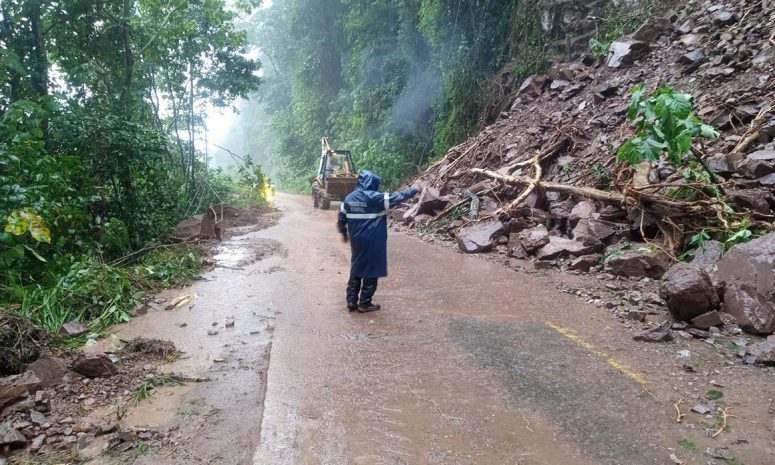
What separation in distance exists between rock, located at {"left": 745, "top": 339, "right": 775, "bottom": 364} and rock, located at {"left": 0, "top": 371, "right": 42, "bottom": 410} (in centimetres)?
555

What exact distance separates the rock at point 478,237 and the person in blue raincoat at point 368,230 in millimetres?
3159

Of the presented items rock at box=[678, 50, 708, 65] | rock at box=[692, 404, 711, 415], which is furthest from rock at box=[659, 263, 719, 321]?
rock at box=[678, 50, 708, 65]

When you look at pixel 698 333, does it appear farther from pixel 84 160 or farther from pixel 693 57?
pixel 84 160

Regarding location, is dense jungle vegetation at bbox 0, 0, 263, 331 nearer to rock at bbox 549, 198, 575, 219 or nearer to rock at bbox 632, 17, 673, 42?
rock at bbox 549, 198, 575, 219

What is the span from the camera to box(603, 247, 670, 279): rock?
5.76 meters

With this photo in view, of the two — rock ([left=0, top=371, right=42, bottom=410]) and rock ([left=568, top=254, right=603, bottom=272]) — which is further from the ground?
rock ([left=568, top=254, right=603, bottom=272])

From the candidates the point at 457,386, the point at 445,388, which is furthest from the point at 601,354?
the point at 445,388

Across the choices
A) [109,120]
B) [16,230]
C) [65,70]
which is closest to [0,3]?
[65,70]

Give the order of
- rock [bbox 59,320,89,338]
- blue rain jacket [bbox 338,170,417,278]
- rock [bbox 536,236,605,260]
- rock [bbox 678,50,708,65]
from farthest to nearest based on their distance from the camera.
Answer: rock [bbox 678,50,708,65], rock [bbox 536,236,605,260], blue rain jacket [bbox 338,170,417,278], rock [bbox 59,320,89,338]

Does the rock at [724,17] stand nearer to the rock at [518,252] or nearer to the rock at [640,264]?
the rock at [640,264]

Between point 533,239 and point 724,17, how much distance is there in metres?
6.67

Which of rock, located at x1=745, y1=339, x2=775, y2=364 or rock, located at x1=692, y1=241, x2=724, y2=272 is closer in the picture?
rock, located at x1=745, y1=339, x2=775, y2=364

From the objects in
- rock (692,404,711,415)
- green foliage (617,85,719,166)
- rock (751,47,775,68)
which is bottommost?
rock (692,404,711,415)

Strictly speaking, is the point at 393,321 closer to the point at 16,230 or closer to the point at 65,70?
the point at 16,230
